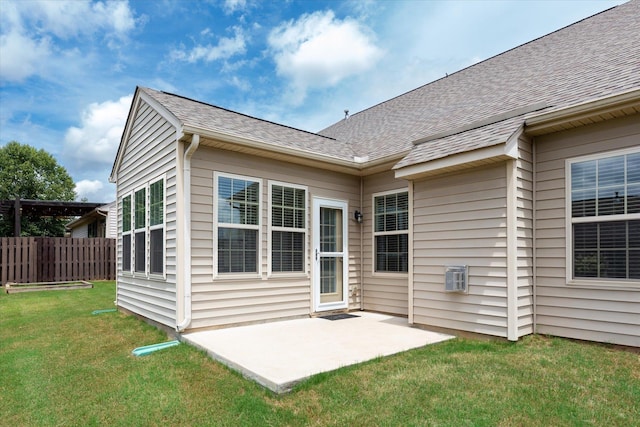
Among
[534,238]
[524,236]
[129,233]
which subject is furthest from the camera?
[129,233]

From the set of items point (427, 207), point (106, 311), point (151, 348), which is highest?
point (427, 207)

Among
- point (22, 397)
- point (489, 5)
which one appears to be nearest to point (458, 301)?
point (22, 397)

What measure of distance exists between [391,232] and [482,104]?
267 centimetres

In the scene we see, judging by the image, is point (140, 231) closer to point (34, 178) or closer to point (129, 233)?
point (129, 233)

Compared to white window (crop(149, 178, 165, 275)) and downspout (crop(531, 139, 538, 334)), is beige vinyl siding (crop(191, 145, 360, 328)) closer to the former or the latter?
white window (crop(149, 178, 165, 275))

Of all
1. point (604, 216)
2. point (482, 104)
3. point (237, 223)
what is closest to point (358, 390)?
point (237, 223)

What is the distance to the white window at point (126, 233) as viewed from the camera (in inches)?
290

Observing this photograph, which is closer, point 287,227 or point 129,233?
point 287,227

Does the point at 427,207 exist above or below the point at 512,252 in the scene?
above

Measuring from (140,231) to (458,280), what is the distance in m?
5.35

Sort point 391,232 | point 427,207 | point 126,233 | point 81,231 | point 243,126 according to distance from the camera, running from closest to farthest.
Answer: point 427,207 → point 243,126 → point 391,232 → point 126,233 → point 81,231

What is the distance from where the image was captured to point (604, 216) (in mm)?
4273

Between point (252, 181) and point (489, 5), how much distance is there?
6808 mm

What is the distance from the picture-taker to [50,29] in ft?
34.8
